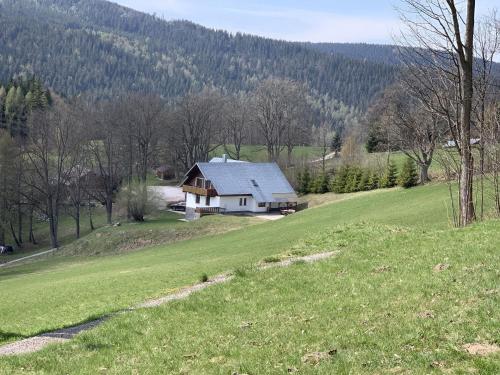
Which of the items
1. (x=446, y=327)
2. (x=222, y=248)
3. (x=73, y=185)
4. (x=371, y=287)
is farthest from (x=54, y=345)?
(x=73, y=185)

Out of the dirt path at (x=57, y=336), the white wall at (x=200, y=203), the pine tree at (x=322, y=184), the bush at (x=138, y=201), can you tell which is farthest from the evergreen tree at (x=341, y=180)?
the dirt path at (x=57, y=336)

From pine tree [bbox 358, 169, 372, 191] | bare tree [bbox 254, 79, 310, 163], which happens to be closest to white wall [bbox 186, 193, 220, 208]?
pine tree [bbox 358, 169, 372, 191]

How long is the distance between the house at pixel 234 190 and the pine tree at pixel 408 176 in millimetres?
19194

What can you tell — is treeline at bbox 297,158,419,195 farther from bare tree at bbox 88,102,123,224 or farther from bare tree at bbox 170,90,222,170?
bare tree at bbox 88,102,123,224

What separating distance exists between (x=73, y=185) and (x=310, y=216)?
38553 millimetres

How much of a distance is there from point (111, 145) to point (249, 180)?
2086cm

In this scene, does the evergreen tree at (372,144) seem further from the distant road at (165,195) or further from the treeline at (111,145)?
the distant road at (165,195)

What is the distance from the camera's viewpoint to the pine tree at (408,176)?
50062mm

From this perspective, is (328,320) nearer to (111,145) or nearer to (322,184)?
(322,184)

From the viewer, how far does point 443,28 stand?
18953 mm

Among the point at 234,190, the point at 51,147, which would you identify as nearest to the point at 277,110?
the point at 234,190

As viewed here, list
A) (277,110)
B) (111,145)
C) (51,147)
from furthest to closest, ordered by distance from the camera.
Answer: (277,110), (111,145), (51,147)

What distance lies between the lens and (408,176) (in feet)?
164

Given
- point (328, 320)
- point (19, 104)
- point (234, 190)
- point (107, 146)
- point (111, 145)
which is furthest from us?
point (19, 104)
